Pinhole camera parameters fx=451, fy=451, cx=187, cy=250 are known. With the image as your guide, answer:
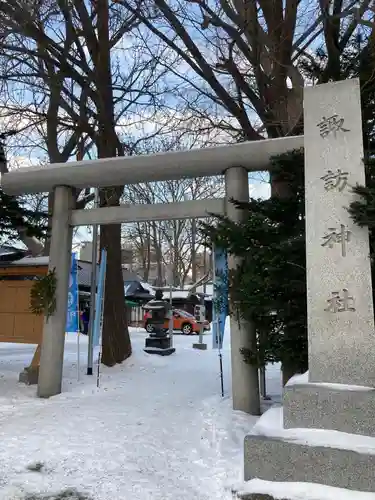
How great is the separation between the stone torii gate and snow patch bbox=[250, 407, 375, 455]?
7.06 feet

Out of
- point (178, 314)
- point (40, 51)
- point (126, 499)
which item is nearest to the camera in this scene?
point (126, 499)

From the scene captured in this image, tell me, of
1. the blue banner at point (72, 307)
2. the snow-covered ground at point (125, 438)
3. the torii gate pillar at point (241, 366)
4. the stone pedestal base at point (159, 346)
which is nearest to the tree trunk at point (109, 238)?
the snow-covered ground at point (125, 438)

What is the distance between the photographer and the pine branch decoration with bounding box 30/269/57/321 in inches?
286

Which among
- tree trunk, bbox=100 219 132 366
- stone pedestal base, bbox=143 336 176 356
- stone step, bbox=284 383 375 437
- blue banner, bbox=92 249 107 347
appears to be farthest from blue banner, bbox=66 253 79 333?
stone step, bbox=284 383 375 437

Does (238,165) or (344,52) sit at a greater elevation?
(344,52)

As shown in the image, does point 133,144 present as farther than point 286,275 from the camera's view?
Yes

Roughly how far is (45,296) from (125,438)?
10.3ft

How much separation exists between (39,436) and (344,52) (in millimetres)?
7377

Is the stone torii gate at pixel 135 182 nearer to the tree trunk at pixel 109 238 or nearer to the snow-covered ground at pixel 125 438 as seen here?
the snow-covered ground at pixel 125 438

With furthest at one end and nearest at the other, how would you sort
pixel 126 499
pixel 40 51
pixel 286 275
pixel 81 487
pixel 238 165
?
pixel 40 51 → pixel 238 165 → pixel 286 275 → pixel 81 487 → pixel 126 499

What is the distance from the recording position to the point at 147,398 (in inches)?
270

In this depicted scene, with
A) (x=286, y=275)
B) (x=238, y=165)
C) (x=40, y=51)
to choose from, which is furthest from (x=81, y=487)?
(x=40, y=51)

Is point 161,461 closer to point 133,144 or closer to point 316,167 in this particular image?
point 316,167

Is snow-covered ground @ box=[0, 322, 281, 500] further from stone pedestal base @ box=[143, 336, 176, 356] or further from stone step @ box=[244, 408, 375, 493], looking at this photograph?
stone pedestal base @ box=[143, 336, 176, 356]
